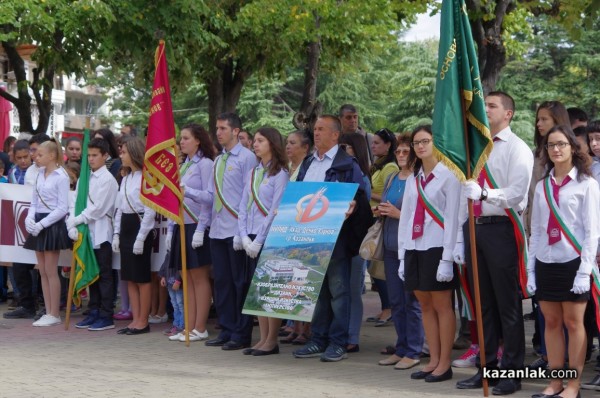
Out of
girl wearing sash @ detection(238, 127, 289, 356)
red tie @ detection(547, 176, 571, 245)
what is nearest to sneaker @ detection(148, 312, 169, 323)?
girl wearing sash @ detection(238, 127, 289, 356)

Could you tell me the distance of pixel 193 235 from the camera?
35.0 feet

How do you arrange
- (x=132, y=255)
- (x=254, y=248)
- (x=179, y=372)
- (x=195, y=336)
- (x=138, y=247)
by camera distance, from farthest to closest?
1. (x=132, y=255)
2. (x=138, y=247)
3. (x=195, y=336)
4. (x=254, y=248)
5. (x=179, y=372)

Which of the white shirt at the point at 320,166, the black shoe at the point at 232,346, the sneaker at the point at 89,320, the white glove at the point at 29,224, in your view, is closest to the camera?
the white shirt at the point at 320,166

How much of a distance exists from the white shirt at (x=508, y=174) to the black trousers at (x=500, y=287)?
0.45 feet

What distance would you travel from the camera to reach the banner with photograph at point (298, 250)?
9.23 m

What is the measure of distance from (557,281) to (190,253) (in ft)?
14.4

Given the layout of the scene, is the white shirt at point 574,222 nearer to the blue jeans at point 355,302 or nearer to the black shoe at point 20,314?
the blue jeans at point 355,302

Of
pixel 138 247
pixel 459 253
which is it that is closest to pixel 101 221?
pixel 138 247

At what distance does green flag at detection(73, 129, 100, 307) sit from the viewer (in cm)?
1166

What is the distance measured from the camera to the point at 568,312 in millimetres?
7449

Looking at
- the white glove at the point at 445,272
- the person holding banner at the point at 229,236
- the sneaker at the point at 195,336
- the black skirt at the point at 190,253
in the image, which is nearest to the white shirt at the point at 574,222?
the white glove at the point at 445,272

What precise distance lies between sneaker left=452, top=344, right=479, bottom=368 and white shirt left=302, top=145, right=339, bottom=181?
6.74ft

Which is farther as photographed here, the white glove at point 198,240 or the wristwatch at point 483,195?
the white glove at point 198,240

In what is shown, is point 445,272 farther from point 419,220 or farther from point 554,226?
point 554,226
